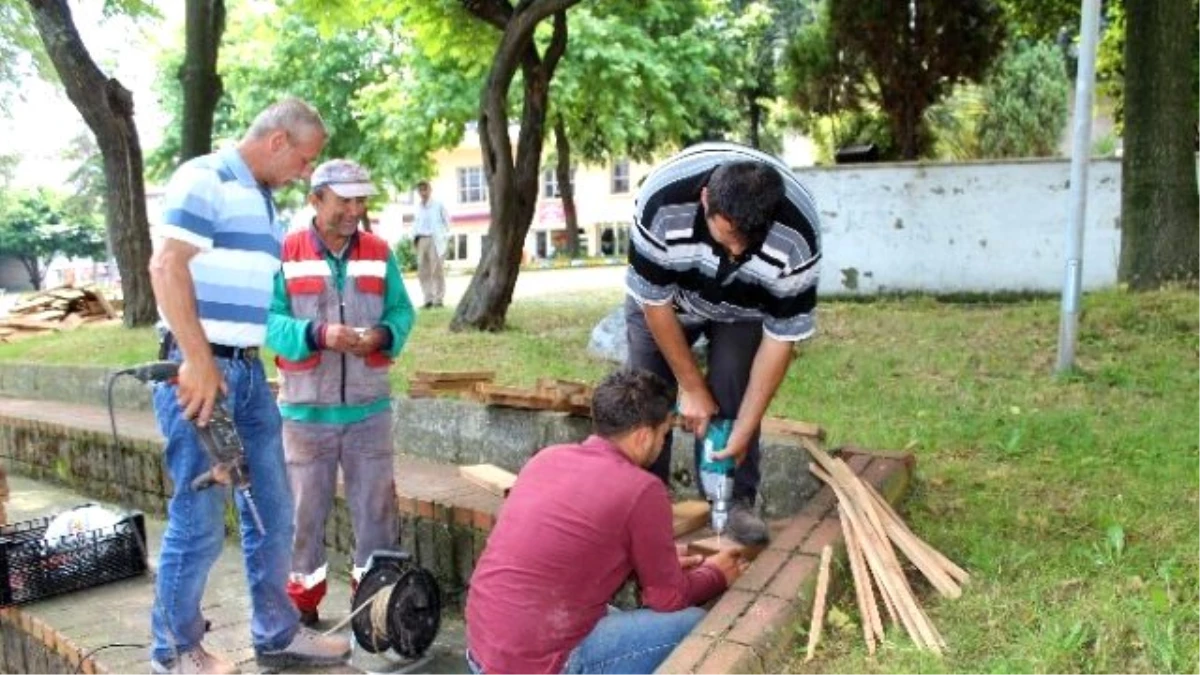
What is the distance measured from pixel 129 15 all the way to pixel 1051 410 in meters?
10.8

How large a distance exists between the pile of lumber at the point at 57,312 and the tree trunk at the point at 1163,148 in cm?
1256

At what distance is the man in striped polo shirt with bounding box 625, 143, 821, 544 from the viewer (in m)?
3.03

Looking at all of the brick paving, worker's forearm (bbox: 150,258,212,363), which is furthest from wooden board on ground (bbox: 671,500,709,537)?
worker's forearm (bbox: 150,258,212,363)

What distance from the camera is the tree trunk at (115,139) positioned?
10492 millimetres

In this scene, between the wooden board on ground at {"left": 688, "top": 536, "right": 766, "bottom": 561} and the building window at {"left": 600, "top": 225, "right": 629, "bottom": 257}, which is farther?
the building window at {"left": 600, "top": 225, "right": 629, "bottom": 257}

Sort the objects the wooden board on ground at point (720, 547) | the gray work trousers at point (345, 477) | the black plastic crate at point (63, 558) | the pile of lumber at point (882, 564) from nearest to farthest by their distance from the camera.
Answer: the pile of lumber at point (882, 564) → the wooden board on ground at point (720, 547) → the gray work trousers at point (345, 477) → the black plastic crate at point (63, 558)

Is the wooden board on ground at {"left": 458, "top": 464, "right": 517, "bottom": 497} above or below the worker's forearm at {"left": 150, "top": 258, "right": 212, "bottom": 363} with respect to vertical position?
below

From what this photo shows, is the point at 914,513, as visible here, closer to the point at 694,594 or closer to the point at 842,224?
the point at 694,594

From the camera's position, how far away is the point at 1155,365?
6070 mm

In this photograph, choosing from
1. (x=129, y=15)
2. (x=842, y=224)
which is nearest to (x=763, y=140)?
(x=842, y=224)

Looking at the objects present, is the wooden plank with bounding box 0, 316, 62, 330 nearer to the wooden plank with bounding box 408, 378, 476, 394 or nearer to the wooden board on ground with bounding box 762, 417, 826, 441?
the wooden plank with bounding box 408, 378, 476, 394

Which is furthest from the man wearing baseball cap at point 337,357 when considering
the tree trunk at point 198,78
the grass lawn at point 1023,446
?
the tree trunk at point 198,78

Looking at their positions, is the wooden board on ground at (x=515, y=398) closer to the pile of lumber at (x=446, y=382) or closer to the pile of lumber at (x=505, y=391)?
the pile of lumber at (x=505, y=391)

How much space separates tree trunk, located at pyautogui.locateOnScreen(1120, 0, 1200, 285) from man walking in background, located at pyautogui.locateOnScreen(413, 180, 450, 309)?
785cm
